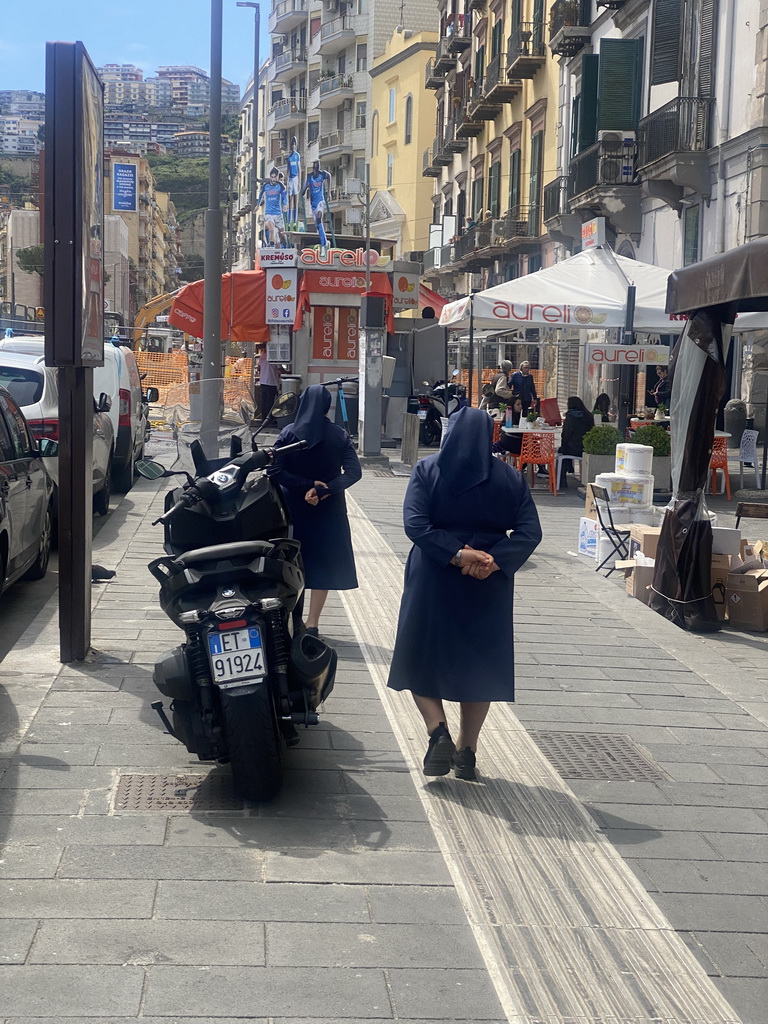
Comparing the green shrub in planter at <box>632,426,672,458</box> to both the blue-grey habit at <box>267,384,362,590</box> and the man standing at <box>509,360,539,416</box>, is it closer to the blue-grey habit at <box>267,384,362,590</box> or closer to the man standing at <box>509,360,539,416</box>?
the man standing at <box>509,360,539,416</box>

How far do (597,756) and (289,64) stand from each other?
79.3m

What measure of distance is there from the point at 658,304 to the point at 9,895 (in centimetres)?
1410

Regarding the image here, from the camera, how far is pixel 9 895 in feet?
13.2

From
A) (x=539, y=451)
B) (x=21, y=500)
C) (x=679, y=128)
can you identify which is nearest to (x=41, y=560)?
(x=21, y=500)

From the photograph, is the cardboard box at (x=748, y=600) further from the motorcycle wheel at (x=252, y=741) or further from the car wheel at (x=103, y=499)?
the car wheel at (x=103, y=499)

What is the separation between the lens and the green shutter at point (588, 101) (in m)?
27.0

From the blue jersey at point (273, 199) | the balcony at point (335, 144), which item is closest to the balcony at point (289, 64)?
the balcony at point (335, 144)

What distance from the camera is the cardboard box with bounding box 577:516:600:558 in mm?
11789

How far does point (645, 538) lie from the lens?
1016 centimetres

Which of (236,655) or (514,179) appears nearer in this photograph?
(236,655)

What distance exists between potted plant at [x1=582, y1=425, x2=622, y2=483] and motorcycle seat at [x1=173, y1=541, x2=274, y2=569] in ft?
37.1

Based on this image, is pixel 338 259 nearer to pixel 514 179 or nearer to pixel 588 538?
pixel 514 179

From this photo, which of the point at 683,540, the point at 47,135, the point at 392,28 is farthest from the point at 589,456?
the point at 392,28

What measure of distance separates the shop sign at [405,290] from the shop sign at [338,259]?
0.40 meters
